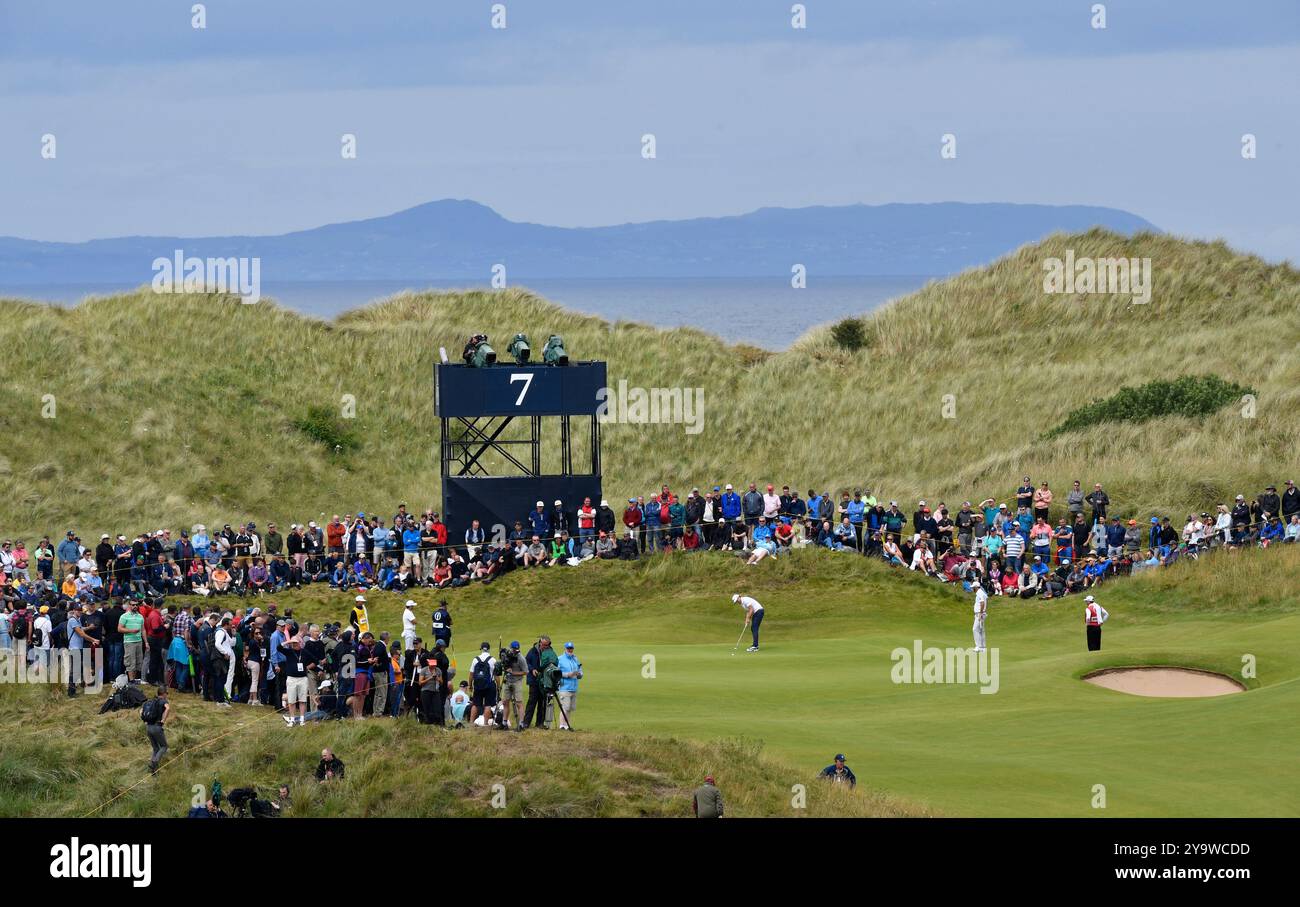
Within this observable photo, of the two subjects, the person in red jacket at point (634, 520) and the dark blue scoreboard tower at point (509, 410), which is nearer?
the person in red jacket at point (634, 520)

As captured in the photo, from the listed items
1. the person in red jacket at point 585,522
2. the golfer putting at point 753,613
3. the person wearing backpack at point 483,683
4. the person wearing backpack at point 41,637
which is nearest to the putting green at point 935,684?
the golfer putting at point 753,613

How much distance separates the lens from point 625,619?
42438 millimetres

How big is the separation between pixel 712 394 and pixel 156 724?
47550 mm

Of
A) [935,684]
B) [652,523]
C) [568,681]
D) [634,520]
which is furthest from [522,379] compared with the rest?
[568,681]

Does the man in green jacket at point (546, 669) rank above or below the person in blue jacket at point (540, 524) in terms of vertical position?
below

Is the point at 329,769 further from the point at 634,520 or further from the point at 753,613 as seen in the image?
the point at 634,520

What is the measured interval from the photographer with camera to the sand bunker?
38.0 feet

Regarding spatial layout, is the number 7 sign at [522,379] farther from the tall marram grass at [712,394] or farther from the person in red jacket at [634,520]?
the tall marram grass at [712,394]

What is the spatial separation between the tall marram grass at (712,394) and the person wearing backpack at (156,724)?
2947 cm

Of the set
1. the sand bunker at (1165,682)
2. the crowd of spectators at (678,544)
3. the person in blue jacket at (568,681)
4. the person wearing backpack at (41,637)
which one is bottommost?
the sand bunker at (1165,682)

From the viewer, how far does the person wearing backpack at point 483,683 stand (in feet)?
93.5

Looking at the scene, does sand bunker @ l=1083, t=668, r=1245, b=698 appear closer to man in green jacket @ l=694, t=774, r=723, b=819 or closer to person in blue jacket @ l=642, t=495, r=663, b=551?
man in green jacket @ l=694, t=774, r=723, b=819
